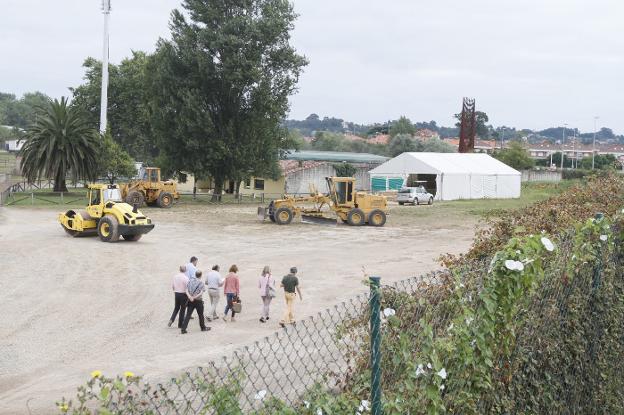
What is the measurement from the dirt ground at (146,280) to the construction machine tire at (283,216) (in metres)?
0.86

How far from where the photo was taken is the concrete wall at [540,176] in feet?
261

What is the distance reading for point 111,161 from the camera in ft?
158

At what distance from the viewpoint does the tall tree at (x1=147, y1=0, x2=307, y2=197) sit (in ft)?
154

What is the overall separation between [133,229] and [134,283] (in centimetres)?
830

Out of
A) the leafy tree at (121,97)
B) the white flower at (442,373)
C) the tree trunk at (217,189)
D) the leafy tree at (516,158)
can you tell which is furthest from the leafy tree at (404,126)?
the white flower at (442,373)

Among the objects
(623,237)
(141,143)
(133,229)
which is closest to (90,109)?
(141,143)

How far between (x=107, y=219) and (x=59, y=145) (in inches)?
837

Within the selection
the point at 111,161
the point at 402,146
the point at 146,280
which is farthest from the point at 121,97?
the point at 146,280

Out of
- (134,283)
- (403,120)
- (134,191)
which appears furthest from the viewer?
(403,120)

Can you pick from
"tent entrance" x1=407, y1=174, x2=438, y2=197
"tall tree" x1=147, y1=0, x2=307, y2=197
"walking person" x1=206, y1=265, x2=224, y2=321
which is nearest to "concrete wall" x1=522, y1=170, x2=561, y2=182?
"tent entrance" x1=407, y1=174, x2=438, y2=197

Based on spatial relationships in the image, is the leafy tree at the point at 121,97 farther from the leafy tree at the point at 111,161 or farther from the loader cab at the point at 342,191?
the loader cab at the point at 342,191

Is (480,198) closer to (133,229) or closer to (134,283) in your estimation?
(133,229)

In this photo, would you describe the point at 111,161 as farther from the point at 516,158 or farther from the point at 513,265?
the point at 516,158

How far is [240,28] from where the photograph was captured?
1865 inches
